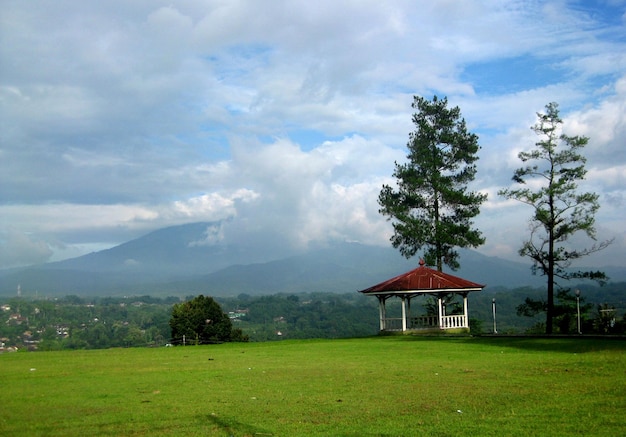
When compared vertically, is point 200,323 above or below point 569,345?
below

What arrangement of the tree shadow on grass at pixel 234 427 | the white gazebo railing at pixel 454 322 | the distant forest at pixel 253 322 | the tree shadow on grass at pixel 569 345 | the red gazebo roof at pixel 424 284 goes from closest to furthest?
the tree shadow on grass at pixel 234 427 < the tree shadow on grass at pixel 569 345 < the red gazebo roof at pixel 424 284 < the white gazebo railing at pixel 454 322 < the distant forest at pixel 253 322

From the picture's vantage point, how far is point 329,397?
9.87 metres

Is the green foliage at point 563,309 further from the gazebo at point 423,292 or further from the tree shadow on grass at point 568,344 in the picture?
the tree shadow on grass at point 568,344

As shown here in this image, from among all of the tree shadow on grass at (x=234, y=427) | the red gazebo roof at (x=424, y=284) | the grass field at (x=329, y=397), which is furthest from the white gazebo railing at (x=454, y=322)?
the tree shadow on grass at (x=234, y=427)

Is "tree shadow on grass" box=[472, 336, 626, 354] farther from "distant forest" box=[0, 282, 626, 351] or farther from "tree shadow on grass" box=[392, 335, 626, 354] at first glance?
"distant forest" box=[0, 282, 626, 351]

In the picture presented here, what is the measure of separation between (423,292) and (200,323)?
71.5ft

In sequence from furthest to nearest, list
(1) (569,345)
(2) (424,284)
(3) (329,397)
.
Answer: (2) (424,284) < (1) (569,345) < (3) (329,397)

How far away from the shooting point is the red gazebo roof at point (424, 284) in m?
32.1

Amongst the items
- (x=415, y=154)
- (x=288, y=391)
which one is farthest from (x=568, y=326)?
(x=288, y=391)

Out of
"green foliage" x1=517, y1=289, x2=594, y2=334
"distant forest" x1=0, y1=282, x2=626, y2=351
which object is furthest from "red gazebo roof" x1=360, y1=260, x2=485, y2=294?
"distant forest" x1=0, y1=282, x2=626, y2=351

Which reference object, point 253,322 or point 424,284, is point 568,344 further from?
point 253,322

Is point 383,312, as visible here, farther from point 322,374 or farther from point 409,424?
point 409,424

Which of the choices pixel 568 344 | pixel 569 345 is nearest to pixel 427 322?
pixel 568 344

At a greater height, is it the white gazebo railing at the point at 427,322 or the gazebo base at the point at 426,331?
the white gazebo railing at the point at 427,322
